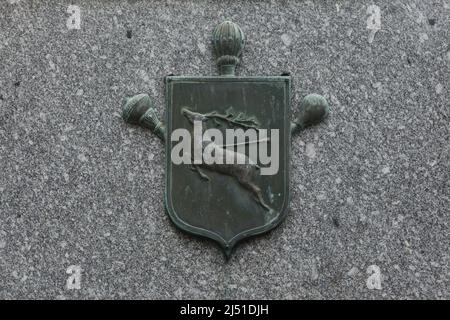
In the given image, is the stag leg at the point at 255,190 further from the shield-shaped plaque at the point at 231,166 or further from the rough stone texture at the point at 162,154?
the rough stone texture at the point at 162,154

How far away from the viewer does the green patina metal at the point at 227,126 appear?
2557 millimetres

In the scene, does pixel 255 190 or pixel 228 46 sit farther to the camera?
pixel 228 46

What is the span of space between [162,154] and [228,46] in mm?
467

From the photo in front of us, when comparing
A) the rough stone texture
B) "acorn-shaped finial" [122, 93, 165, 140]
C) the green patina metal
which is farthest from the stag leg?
"acorn-shaped finial" [122, 93, 165, 140]

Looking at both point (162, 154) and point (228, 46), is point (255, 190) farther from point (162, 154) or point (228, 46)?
point (228, 46)

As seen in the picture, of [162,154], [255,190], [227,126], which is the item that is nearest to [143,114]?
[162,154]

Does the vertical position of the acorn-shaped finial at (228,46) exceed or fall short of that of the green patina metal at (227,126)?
it exceeds it

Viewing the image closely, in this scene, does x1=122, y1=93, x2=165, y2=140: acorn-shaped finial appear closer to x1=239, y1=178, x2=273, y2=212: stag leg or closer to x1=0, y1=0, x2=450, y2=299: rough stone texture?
x1=0, y1=0, x2=450, y2=299: rough stone texture

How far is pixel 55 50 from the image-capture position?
108 inches

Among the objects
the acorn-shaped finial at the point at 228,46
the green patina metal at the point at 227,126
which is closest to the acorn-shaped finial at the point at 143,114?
the green patina metal at the point at 227,126

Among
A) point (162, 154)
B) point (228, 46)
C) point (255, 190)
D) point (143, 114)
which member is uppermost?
point (228, 46)

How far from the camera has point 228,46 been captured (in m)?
2.66

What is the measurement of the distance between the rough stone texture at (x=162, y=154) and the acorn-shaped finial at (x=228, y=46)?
0.06 m
